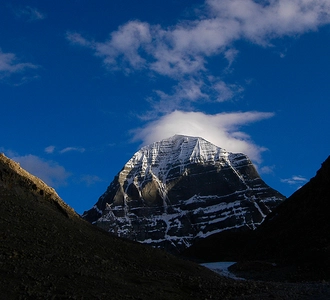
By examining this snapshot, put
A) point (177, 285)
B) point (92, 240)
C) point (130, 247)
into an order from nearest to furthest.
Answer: point (177, 285), point (92, 240), point (130, 247)

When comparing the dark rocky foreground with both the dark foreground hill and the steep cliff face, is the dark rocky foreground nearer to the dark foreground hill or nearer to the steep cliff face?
the steep cliff face

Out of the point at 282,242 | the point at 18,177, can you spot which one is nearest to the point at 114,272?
the point at 18,177

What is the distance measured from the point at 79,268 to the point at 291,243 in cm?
5657

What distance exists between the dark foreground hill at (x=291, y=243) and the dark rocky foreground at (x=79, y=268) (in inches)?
680

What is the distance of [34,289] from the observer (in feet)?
72.6

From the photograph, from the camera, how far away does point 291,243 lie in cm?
7600

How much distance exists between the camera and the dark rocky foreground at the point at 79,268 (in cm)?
2344

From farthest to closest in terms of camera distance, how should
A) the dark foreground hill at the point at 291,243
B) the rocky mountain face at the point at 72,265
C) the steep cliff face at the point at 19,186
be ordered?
the dark foreground hill at the point at 291,243
the steep cliff face at the point at 19,186
the rocky mountain face at the point at 72,265

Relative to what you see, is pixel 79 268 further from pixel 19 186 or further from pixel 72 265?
pixel 19 186

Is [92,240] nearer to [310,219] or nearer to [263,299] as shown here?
[263,299]

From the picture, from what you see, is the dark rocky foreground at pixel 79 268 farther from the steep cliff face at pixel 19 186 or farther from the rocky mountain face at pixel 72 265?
the steep cliff face at pixel 19 186

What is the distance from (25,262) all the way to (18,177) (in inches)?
977

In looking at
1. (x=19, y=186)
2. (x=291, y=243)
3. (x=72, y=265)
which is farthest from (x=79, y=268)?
(x=291, y=243)

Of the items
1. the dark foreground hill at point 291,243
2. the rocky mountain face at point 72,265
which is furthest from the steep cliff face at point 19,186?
the dark foreground hill at point 291,243
